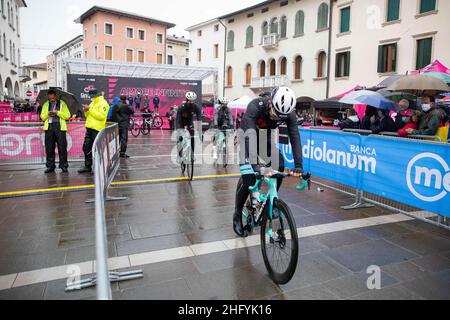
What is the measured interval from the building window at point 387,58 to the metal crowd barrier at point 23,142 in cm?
2297

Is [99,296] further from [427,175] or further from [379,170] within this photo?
[379,170]

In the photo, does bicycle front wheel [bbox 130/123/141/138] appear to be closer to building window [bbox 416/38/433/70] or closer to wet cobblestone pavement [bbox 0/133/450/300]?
wet cobblestone pavement [bbox 0/133/450/300]

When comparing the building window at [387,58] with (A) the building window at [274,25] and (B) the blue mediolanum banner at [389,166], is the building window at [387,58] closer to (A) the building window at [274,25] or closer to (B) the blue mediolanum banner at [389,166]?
A: (A) the building window at [274,25]

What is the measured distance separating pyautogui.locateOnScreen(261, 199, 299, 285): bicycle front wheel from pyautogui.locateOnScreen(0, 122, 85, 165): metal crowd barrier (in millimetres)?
7680

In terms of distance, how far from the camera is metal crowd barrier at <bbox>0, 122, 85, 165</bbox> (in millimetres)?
8805

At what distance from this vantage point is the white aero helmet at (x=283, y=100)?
3284 millimetres

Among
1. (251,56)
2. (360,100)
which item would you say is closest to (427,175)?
(360,100)

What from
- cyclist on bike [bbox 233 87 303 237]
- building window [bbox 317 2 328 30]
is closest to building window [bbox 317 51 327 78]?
building window [bbox 317 2 328 30]

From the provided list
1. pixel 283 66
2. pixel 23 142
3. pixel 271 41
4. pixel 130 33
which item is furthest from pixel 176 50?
pixel 23 142

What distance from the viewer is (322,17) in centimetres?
3005

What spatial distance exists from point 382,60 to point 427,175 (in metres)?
23.8

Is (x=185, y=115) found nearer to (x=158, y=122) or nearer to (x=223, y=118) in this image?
(x=223, y=118)

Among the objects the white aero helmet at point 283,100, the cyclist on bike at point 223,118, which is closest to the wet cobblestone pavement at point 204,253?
the white aero helmet at point 283,100

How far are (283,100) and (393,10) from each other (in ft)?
85.6
